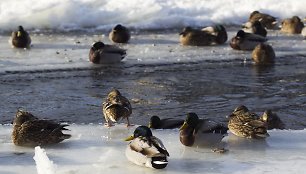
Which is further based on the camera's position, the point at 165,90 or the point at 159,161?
the point at 165,90

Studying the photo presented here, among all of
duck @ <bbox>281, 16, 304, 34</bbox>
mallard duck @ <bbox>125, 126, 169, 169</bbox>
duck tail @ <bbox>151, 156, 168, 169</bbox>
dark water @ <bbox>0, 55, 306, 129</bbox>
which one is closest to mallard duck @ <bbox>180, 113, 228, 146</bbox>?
mallard duck @ <bbox>125, 126, 169, 169</bbox>

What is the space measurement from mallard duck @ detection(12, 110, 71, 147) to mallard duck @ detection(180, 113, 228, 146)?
118 cm

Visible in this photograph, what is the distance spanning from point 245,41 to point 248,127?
24.4ft

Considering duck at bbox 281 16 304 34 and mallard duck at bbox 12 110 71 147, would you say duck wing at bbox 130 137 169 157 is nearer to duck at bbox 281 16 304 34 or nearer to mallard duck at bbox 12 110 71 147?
mallard duck at bbox 12 110 71 147

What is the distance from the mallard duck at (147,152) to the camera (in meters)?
5.96


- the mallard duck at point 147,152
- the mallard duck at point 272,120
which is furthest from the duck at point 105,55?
the mallard duck at point 147,152

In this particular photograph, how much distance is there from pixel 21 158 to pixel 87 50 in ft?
25.2

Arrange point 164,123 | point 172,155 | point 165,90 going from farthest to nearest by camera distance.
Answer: point 165,90
point 164,123
point 172,155

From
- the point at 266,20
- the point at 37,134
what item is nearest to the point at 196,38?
the point at 266,20

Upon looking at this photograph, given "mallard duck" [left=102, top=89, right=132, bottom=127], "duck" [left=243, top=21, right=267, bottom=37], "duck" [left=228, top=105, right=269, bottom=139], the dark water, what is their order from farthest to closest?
1. "duck" [left=243, top=21, right=267, bottom=37]
2. the dark water
3. "mallard duck" [left=102, top=89, right=132, bottom=127]
4. "duck" [left=228, top=105, right=269, bottom=139]

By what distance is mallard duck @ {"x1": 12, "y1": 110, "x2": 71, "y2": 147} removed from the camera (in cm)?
688

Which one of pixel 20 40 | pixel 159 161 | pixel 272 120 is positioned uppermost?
pixel 20 40

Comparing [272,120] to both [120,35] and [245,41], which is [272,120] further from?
[120,35]

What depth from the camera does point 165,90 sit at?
10.8 m
